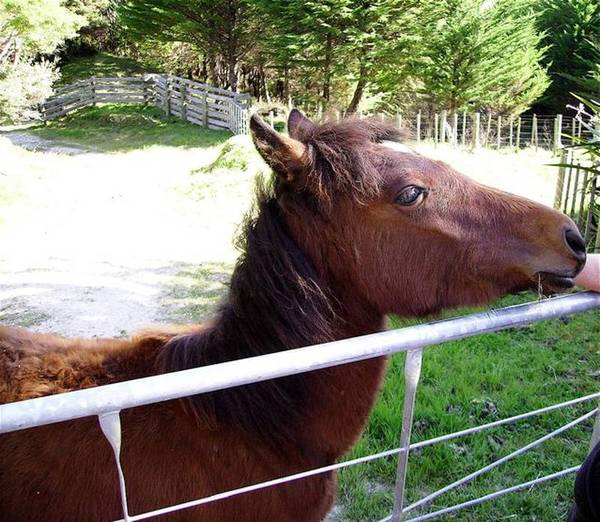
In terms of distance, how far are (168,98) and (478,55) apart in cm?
1586

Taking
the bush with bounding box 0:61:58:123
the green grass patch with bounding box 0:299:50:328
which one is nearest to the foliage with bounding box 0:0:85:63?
the bush with bounding box 0:61:58:123

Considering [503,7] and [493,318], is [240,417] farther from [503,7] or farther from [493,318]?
[503,7]

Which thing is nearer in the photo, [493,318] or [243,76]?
[493,318]

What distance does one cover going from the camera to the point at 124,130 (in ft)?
66.9

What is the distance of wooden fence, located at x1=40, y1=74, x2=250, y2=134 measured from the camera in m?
19.3

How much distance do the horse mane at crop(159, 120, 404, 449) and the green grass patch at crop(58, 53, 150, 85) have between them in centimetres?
3120

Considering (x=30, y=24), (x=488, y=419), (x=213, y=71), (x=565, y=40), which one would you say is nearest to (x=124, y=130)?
(x=30, y=24)

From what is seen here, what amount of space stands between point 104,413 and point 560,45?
127ft

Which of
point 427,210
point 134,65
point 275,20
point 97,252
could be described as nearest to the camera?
point 427,210

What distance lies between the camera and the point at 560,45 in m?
32.3

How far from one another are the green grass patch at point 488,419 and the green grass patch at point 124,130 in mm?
14548

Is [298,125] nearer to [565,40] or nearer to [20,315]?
[20,315]

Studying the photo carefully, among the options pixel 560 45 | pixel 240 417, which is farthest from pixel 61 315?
pixel 560 45

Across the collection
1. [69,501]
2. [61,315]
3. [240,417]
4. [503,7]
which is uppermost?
[503,7]
